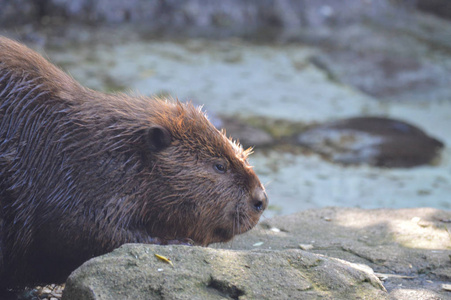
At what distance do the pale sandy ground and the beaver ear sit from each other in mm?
2875

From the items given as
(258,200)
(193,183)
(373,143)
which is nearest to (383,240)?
(258,200)

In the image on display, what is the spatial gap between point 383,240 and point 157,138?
1815 mm

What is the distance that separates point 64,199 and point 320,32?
11.3 meters

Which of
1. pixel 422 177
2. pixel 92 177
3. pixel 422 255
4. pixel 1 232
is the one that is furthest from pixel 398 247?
pixel 422 177

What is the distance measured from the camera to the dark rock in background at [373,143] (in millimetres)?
A: 7871

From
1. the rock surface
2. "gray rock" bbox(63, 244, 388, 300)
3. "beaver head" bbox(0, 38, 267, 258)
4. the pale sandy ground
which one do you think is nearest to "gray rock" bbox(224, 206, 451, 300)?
the rock surface

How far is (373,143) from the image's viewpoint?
8.17m

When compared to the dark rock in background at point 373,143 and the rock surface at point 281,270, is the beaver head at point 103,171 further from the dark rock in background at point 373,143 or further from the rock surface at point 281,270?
the dark rock in background at point 373,143

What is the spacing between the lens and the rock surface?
8.51 feet

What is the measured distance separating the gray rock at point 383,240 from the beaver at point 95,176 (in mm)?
732

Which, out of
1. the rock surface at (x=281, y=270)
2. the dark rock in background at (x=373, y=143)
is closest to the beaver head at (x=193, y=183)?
the rock surface at (x=281, y=270)

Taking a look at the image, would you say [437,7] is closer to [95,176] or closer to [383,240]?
[383,240]

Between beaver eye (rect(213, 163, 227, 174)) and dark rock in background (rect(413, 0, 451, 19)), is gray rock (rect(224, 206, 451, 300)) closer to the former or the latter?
beaver eye (rect(213, 163, 227, 174))

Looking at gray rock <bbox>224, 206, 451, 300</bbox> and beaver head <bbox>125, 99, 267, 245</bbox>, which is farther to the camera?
gray rock <bbox>224, 206, 451, 300</bbox>
